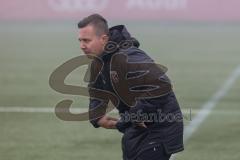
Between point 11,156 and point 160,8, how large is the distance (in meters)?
22.1

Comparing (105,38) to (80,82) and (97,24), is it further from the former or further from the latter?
(80,82)

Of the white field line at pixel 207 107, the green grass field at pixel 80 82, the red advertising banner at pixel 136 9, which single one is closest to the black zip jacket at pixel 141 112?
the white field line at pixel 207 107

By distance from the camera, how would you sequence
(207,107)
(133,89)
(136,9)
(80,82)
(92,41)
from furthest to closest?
(136,9) → (80,82) → (207,107) → (133,89) → (92,41)

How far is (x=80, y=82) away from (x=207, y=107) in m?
4.05

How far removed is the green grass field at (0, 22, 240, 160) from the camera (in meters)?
9.64

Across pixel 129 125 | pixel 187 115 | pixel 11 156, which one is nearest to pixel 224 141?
pixel 187 115

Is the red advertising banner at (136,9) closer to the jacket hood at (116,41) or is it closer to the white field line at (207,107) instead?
the white field line at (207,107)

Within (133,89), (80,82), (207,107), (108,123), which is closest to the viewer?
(133,89)

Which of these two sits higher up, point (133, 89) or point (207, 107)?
point (133, 89)

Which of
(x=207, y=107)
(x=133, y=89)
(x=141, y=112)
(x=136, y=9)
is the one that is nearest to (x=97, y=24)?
(x=133, y=89)

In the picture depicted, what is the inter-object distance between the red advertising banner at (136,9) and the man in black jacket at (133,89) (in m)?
23.9

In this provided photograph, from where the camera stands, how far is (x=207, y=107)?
12.6 m

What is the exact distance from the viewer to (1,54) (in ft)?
72.1

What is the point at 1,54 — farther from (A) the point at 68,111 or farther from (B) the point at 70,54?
(A) the point at 68,111
